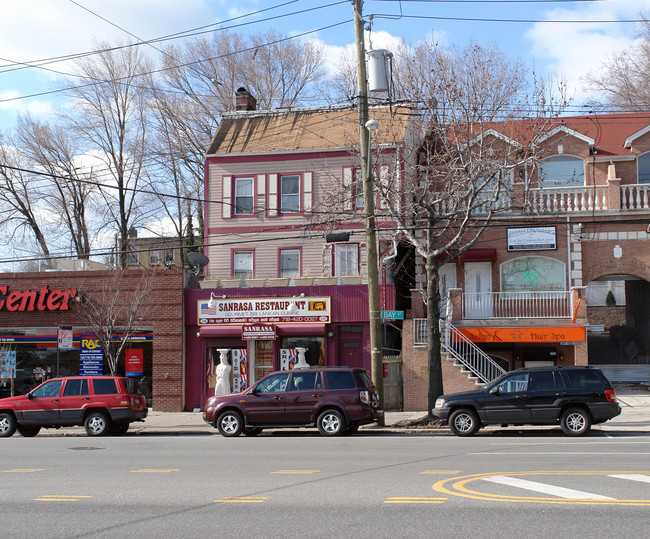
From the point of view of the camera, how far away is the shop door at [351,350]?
80.8ft

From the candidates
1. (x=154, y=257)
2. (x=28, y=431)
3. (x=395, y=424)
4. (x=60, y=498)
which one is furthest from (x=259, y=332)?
(x=154, y=257)

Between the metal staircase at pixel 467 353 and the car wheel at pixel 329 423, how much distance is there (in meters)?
6.40

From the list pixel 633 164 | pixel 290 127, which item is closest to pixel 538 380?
pixel 633 164

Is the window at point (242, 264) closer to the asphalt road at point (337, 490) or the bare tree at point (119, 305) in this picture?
the bare tree at point (119, 305)

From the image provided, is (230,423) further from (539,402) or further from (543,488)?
(543,488)

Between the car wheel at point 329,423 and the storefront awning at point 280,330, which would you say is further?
the storefront awning at point 280,330

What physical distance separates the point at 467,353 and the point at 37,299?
15486 millimetres

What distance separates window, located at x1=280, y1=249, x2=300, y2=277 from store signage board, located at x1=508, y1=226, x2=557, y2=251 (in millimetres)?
7833

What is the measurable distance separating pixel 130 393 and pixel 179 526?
1266 centimetres

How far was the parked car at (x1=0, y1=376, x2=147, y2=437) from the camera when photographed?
19703mm

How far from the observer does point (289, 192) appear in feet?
90.8

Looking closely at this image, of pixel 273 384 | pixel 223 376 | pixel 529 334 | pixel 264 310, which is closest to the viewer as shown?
pixel 273 384

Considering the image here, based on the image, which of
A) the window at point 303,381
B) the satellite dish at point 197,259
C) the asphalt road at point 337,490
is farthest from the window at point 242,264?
the asphalt road at point 337,490

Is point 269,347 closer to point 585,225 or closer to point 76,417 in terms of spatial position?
point 76,417
